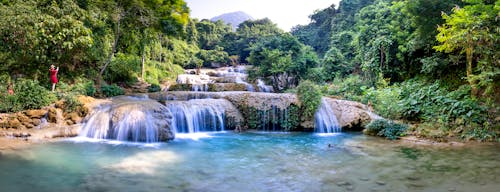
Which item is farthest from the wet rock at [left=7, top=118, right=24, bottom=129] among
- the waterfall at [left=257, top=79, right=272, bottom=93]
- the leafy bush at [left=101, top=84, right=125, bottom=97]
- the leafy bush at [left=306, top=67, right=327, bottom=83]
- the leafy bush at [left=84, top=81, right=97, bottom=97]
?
the leafy bush at [left=306, top=67, right=327, bottom=83]

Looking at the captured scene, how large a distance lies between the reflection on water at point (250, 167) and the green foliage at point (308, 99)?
2.81 meters

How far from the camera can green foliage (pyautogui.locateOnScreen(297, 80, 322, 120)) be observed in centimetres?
1251

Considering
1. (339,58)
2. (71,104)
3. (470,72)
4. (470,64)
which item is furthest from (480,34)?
(71,104)

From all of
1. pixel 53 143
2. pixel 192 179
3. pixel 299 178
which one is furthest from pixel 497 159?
pixel 53 143

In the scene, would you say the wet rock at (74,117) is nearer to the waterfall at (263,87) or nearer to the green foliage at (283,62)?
the waterfall at (263,87)

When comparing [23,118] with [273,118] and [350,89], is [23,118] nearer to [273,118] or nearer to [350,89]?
[273,118]

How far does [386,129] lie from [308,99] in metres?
3.11

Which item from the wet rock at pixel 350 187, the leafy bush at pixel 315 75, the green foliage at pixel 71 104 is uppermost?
the leafy bush at pixel 315 75

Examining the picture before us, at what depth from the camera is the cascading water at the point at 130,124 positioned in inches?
384

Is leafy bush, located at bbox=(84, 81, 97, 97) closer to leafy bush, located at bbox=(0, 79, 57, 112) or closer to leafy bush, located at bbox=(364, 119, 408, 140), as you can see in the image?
leafy bush, located at bbox=(0, 79, 57, 112)

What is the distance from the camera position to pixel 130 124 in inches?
388

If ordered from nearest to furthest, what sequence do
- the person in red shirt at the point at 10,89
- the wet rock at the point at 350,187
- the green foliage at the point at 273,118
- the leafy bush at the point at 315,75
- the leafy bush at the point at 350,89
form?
the wet rock at the point at 350,187, the person in red shirt at the point at 10,89, the green foliage at the point at 273,118, the leafy bush at the point at 350,89, the leafy bush at the point at 315,75

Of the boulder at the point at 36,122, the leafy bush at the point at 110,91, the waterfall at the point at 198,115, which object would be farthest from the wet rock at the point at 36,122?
the leafy bush at the point at 110,91

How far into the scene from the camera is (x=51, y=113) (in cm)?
1022
